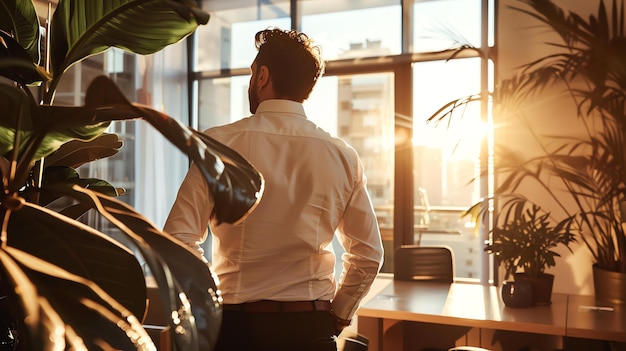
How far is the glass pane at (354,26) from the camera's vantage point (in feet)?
18.4

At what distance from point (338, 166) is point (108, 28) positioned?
989mm

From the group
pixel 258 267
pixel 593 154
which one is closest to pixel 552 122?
pixel 593 154

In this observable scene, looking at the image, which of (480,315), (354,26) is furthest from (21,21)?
(354,26)

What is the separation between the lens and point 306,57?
1.71 m

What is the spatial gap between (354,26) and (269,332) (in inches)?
180

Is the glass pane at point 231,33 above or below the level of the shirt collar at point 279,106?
above

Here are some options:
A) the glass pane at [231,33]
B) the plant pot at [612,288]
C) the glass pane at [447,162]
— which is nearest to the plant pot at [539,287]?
the plant pot at [612,288]

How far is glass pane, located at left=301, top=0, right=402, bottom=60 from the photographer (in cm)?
560

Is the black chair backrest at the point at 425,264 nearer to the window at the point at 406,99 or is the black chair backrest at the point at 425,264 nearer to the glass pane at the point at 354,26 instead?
the window at the point at 406,99

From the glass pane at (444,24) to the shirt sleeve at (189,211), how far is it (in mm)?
4089

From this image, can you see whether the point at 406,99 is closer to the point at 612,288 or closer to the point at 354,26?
the point at 354,26

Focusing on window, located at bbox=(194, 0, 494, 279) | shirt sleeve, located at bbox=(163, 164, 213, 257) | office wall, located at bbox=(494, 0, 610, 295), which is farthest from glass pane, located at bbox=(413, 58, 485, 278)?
shirt sleeve, located at bbox=(163, 164, 213, 257)

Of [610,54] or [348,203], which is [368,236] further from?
[610,54]

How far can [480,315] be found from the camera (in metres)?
2.68
